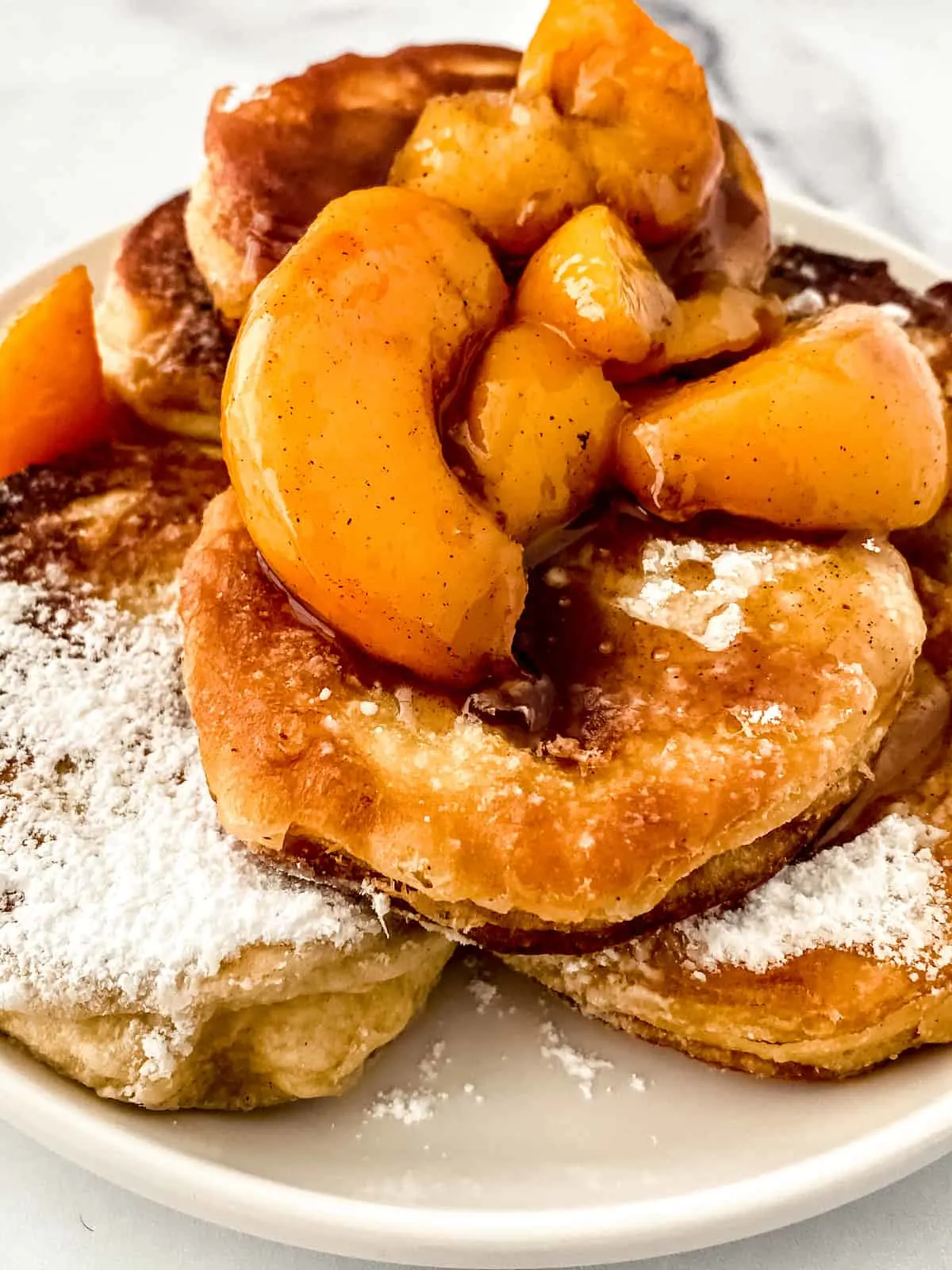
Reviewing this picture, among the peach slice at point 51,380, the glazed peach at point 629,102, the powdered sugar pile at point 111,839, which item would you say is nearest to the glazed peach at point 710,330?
the glazed peach at point 629,102

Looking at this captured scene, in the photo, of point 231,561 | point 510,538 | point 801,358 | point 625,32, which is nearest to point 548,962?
point 510,538

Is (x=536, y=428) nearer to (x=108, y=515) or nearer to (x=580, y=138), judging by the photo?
(x=580, y=138)

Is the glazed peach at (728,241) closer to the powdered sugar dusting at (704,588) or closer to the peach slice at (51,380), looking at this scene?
the powdered sugar dusting at (704,588)

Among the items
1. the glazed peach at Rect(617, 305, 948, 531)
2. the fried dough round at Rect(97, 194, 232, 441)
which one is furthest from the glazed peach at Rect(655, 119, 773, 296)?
the fried dough round at Rect(97, 194, 232, 441)

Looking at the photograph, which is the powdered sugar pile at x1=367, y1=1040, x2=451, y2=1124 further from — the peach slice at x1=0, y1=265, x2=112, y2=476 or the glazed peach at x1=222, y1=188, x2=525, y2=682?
the peach slice at x1=0, y1=265, x2=112, y2=476

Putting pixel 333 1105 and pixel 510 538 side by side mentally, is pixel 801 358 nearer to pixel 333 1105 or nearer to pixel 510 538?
pixel 510 538

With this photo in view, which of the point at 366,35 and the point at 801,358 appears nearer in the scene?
the point at 801,358
